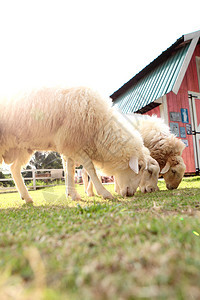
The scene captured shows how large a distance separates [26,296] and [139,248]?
47cm

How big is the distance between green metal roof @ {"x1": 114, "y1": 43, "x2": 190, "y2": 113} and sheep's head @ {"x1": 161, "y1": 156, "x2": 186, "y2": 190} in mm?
3704

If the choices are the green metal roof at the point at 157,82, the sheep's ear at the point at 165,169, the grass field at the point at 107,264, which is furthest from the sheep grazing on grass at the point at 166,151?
the grass field at the point at 107,264

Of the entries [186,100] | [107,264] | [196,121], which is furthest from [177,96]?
[107,264]

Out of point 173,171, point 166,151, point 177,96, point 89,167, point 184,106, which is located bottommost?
point 173,171

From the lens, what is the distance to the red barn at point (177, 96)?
914 cm

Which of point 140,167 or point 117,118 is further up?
point 117,118

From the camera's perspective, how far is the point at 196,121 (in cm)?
1039

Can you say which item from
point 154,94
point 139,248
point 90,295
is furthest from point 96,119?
point 154,94

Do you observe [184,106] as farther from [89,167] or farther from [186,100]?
[89,167]

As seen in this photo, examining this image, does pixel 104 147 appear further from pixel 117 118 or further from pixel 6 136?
pixel 6 136

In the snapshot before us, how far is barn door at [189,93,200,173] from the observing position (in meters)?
10.1

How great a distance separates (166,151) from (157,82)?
16.4 feet

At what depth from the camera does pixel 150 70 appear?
11.3m

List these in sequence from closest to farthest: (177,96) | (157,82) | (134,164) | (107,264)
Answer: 1. (107,264)
2. (134,164)
3. (157,82)
4. (177,96)
